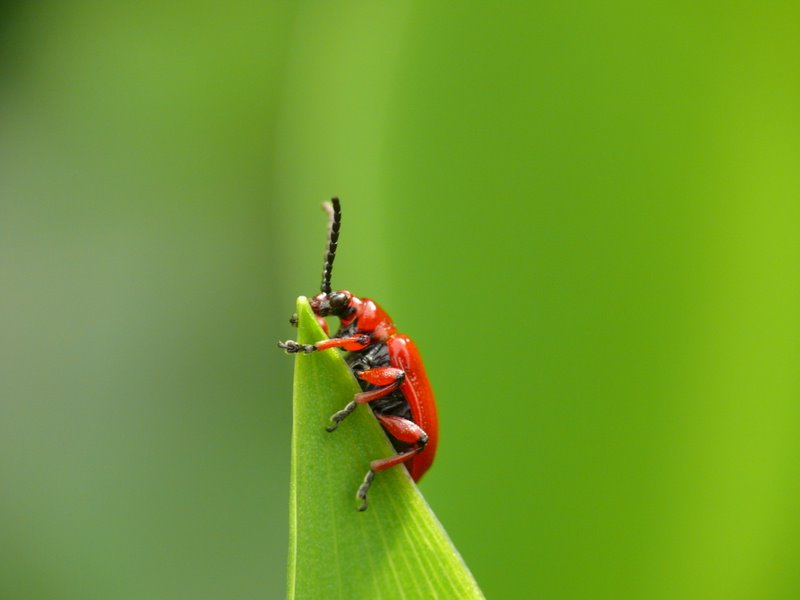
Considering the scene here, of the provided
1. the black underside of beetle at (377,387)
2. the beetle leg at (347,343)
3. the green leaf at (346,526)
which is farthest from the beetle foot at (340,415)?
the black underside of beetle at (377,387)

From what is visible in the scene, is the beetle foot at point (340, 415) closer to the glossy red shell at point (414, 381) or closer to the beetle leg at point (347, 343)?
the beetle leg at point (347, 343)

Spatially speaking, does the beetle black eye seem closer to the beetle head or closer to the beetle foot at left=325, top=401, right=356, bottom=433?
the beetle head

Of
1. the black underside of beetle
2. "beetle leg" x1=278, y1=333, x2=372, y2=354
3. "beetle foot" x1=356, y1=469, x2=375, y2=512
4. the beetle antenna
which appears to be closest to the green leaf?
"beetle foot" x1=356, y1=469, x2=375, y2=512

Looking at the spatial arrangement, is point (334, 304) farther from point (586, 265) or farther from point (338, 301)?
point (586, 265)

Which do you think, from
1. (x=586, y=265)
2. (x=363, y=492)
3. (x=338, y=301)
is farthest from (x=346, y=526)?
(x=338, y=301)

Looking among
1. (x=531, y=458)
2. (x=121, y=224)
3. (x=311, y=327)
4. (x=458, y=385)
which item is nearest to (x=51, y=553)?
(x=121, y=224)

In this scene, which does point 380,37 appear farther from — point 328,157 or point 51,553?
point 51,553
